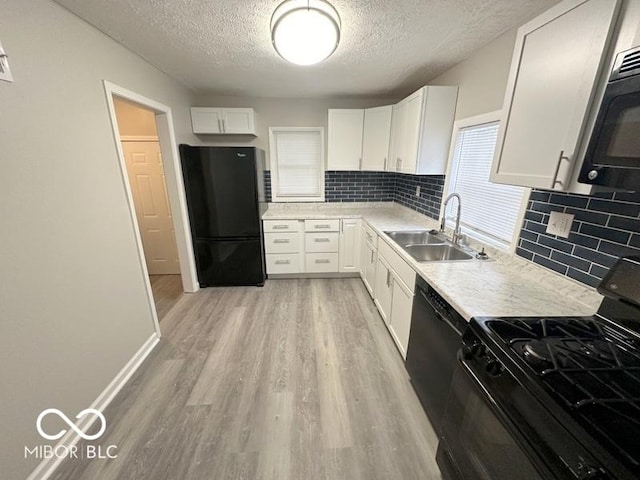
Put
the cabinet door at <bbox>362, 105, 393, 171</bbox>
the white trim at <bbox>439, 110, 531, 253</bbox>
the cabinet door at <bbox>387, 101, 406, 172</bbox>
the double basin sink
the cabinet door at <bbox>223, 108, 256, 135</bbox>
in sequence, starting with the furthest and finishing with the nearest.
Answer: the cabinet door at <bbox>223, 108, 256, 135</bbox> < the cabinet door at <bbox>362, 105, 393, 171</bbox> < the cabinet door at <bbox>387, 101, 406, 172</bbox> < the double basin sink < the white trim at <bbox>439, 110, 531, 253</bbox>

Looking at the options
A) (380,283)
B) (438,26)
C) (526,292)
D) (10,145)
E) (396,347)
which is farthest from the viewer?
(380,283)

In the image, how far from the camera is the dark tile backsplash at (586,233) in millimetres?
1050

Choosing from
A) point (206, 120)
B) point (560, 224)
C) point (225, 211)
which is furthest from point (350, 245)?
point (206, 120)

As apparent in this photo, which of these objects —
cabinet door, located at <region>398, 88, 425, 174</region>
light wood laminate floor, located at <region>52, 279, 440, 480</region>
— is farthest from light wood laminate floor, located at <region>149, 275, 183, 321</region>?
cabinet door, located at <region>398, 88, 425, 174</region>

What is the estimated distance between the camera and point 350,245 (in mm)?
3301

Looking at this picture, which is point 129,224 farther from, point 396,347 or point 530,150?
point 530,150

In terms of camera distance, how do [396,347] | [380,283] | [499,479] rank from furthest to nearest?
[380,283] < [396,347] < [499,479]

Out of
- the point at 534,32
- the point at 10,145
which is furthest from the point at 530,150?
the point at 10,145

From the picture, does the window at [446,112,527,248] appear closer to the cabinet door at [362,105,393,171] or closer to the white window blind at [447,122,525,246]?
the white window blind at [447,122,525,246]

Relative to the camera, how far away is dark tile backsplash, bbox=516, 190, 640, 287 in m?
1.05

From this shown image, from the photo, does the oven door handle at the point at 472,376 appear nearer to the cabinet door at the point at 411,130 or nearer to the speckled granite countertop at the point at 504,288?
the speckled granite countertop at the point at 504,288

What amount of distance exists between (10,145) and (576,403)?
2285 mm

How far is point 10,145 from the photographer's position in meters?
1.10

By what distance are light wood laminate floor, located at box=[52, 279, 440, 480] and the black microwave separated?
5.04 ft
